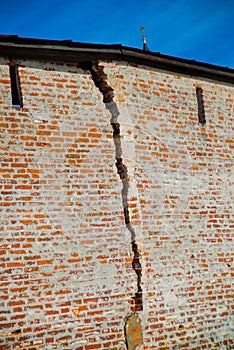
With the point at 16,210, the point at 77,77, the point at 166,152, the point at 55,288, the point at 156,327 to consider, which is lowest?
the point at 156,327

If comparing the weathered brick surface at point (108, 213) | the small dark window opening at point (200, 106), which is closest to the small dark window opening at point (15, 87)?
the weathered brick surface at point (108, 213)

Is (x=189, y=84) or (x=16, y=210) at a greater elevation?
(x=189, y=84)

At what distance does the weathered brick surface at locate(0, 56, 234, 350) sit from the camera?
633 centimetres

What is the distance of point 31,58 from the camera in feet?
22.4

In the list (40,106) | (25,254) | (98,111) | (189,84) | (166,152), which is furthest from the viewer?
(189,84)

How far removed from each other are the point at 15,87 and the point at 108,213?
210 centimetres

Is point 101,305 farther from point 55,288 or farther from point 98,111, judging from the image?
point 98,111

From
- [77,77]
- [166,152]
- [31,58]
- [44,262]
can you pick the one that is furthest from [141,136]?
[44,262]

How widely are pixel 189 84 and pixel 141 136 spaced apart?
1.48m

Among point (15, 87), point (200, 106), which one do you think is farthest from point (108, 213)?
point (200, 106)

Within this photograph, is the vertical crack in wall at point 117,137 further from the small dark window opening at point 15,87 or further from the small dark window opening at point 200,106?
the small dark window opening at point 200,106

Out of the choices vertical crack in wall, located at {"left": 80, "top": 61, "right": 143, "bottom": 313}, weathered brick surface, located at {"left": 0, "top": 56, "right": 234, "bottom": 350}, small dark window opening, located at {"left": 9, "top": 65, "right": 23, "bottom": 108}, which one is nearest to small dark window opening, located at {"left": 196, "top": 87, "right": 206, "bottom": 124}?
weathered brick surface, located at {"left": 0, "top": 56, "right": 234, "bottom": 350}

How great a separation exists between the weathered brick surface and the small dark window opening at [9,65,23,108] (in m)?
0.08

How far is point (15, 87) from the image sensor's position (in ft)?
22.1
